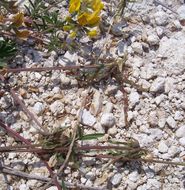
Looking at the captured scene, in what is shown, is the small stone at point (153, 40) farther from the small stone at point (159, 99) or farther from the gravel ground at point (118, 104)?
the small stone at point (159, 99)

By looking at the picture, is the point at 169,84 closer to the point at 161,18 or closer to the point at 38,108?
the point at 161,18

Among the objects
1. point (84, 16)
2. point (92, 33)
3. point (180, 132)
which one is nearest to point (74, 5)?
point (84, 16)

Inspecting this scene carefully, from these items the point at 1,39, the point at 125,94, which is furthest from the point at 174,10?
the point at 1,39

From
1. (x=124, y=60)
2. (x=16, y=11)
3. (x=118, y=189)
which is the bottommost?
(x=118, y=189)

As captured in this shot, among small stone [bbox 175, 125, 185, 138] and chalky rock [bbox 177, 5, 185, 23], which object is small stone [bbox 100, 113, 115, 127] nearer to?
small stone [bbox 175, 125, 185, 138]

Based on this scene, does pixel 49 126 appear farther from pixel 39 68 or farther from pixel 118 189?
pixel 118 189

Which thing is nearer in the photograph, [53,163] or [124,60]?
[53,163]

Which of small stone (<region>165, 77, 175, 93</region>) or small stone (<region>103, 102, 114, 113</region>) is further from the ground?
small stone (<region>165, 77, 175, 93</region>)

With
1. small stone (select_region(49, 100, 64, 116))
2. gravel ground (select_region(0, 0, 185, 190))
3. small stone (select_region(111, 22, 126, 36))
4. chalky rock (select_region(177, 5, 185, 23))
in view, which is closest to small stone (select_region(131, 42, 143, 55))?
gravel ground (select_region(0, 0, 185, 190))
